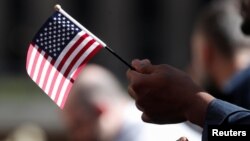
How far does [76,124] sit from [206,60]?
3.10ft

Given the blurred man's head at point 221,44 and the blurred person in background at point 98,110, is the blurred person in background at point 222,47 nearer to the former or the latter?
the blurred man's head at point 221,44

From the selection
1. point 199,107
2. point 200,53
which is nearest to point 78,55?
point 199,107

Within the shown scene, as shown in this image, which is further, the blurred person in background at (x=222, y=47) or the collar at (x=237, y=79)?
the blurred person in background at (x=222, y=47)

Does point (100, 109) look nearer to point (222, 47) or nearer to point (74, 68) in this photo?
point (222, 47)

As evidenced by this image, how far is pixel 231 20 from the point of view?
624 centimetres

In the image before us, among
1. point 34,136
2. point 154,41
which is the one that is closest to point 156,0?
point 154,41

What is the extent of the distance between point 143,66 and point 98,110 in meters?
3.35

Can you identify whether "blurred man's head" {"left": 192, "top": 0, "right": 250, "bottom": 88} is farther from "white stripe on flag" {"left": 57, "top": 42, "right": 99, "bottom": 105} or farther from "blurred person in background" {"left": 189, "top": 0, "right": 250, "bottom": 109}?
"white stripe on flag" {"left": 57, "top": 42, "right": 99, "bottom": 105}

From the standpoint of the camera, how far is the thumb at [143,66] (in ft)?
11.7

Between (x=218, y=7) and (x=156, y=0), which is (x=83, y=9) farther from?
(x=218, y=7)

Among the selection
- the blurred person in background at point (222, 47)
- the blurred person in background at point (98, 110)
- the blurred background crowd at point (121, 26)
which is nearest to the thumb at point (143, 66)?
the blurred person in background at point (222, 47)

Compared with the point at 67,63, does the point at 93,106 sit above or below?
above

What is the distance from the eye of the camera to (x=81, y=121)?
270 inches

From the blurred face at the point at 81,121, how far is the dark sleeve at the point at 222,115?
10.6ft
